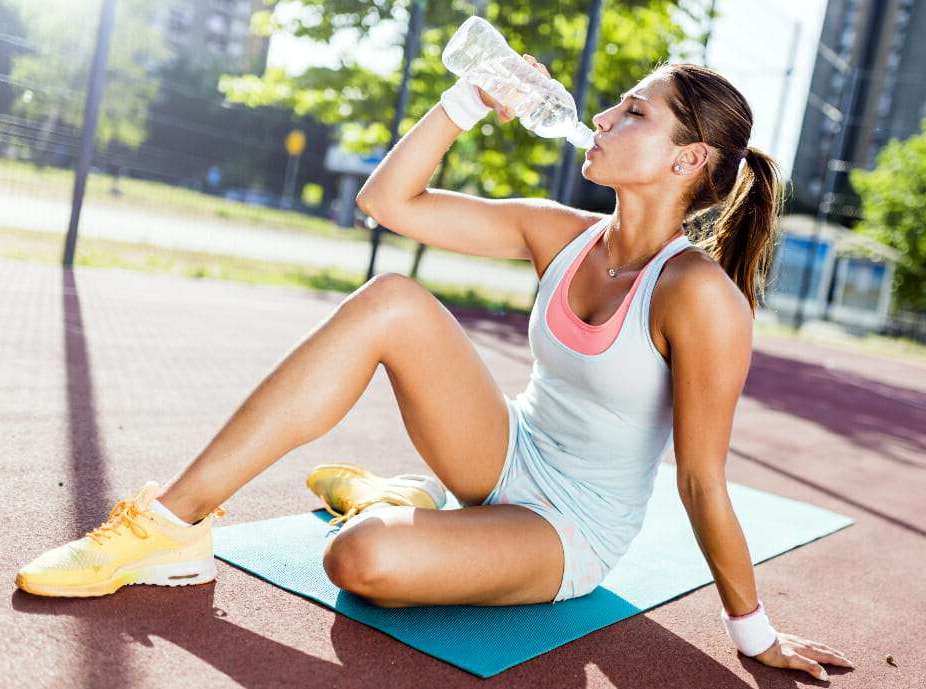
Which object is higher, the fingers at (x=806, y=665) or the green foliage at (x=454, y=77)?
the green foliage at (x=454, y=77)

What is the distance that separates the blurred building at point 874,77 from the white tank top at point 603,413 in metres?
53.6

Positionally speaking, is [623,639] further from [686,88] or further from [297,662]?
[686,88]

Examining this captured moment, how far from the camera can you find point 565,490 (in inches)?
100

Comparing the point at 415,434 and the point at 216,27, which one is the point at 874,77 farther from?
the point at 415,434

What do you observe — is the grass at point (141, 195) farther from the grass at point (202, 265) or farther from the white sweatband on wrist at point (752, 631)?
the white sweatband on wrist at point (752, 631)

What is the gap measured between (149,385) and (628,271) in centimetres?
294

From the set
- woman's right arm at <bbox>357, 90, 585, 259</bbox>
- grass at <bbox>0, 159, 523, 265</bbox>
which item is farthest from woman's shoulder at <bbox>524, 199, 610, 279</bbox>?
grass at <bbox>0, 159, 523, 265</bbox>

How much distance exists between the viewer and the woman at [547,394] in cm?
222

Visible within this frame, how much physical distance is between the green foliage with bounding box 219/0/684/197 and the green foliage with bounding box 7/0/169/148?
2.97 m

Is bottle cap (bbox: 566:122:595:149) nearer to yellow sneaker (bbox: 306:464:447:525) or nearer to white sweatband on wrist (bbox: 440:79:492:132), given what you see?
white sweatband on wrist (bbox: 440:79:492:132)

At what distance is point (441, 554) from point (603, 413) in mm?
585

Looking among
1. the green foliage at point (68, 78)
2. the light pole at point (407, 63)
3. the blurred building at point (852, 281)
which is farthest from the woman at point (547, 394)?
the blurred building at point (852, 281)

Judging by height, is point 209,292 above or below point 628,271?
below

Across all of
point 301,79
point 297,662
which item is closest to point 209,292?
point 301,79
